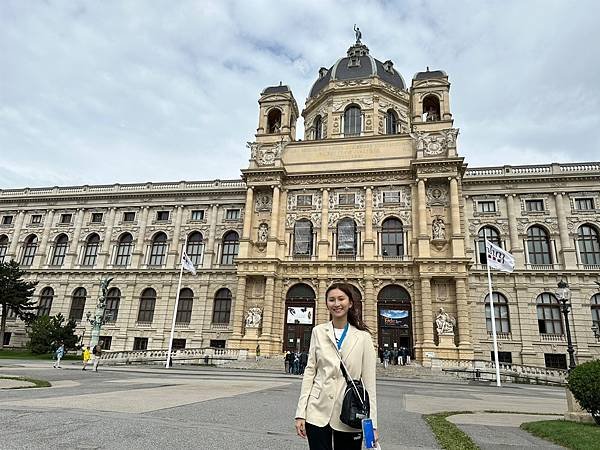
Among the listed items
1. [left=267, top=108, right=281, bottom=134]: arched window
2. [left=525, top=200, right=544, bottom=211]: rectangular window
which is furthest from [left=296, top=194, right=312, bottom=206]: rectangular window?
[left=525, top=200, right=544, bottom=211]: rectangular window

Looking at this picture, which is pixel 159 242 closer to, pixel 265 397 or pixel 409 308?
pixel 409 308

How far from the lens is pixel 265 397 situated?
12.5m

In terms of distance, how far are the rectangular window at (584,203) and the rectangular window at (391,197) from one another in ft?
51.8

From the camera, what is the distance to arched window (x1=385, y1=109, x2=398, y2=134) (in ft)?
154

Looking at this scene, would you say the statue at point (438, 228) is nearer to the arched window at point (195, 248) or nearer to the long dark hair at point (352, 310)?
the arched window at point (195, 248)

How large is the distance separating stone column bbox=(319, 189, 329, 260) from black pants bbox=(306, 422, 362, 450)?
33.9 metres

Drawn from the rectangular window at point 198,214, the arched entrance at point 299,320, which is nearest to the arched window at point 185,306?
the rectangular window at point 198,214

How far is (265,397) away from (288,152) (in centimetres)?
3254

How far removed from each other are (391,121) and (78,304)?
40.7m

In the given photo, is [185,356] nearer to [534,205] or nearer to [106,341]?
[106,341]

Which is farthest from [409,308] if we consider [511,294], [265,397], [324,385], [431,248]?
[324,385]

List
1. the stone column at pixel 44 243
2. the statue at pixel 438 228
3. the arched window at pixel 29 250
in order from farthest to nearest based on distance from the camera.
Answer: the arched window at pixel 29 250
the stone column at pixel 44 243
the statue at pixel 438 228

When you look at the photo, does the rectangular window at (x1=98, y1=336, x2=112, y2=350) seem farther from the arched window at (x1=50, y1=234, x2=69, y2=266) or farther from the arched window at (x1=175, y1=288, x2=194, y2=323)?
the arched window at (x1=50, y1=234, x2=69, y2=266)

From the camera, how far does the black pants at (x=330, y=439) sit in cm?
334
